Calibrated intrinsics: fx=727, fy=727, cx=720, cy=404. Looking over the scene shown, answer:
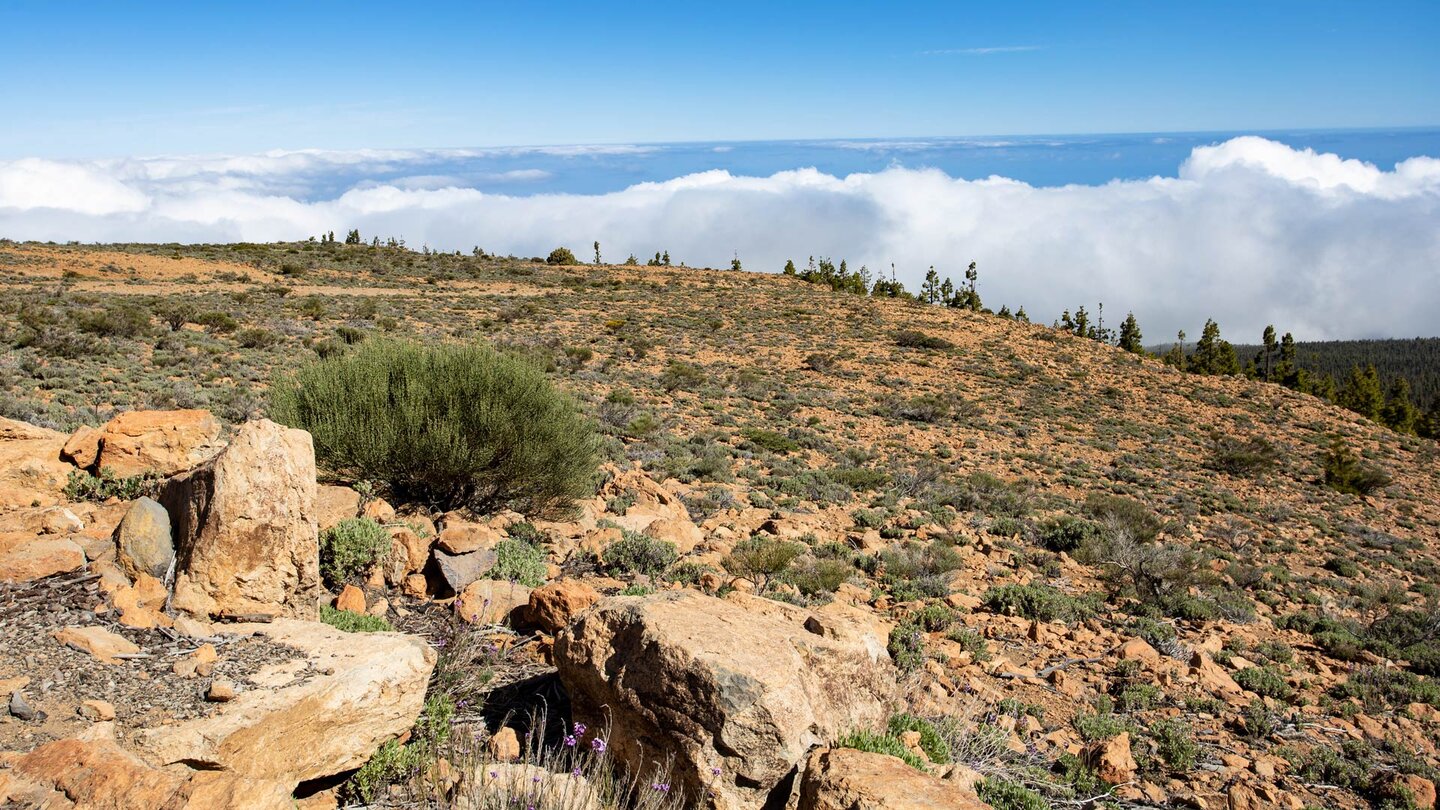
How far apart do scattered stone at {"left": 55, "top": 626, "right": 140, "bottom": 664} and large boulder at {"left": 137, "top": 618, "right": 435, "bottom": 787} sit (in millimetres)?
419

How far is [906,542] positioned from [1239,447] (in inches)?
690

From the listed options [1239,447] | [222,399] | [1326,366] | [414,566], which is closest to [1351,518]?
[1239,447]

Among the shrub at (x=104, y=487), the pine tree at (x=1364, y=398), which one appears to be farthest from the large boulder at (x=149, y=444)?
the pine tree at (x=1364, y=398)

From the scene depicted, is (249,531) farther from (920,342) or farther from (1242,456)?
(920,342)

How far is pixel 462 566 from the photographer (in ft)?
17.9

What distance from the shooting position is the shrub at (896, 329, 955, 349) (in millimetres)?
32391

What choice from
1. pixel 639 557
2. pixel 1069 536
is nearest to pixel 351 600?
pixel 639 557

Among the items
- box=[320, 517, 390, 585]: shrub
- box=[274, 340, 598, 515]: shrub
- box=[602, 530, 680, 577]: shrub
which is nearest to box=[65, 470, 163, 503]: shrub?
box=[320, 517, 390, 585]: shrub

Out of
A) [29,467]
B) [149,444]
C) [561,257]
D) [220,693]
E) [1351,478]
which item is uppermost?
[561,257]

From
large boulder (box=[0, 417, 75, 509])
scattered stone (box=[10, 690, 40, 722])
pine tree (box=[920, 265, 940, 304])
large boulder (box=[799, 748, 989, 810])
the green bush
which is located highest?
the green bush

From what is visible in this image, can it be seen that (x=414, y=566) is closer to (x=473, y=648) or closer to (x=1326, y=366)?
(x=473, y=648)

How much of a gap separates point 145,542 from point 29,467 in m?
2.20

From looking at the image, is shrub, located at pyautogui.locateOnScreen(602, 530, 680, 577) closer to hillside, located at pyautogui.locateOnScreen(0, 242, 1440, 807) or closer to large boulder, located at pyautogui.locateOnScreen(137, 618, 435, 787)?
hillside, located at pyautogui.locateOnScreen(0, 242, 1440, 807)

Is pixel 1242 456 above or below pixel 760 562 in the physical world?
below
